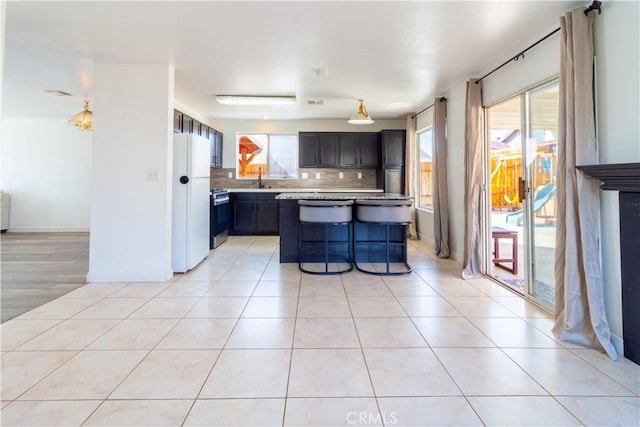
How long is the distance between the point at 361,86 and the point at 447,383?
357 cm

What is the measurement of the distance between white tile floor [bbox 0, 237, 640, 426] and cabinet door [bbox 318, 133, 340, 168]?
3846 mm

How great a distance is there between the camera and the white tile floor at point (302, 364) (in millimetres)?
1416

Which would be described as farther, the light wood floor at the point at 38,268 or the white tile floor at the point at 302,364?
the light wood floor at the point at 38,268

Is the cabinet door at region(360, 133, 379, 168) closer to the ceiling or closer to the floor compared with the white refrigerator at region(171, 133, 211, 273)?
closer to the ceiling

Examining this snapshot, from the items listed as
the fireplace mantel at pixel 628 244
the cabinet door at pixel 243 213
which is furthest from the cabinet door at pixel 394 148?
the fireplace mantel at pixel 628 244

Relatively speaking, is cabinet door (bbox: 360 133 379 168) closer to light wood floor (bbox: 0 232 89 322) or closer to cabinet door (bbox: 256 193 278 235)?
cabinet door (bbox: 256 193 278 235)

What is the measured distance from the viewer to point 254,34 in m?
2.65

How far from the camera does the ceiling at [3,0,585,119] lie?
2273mm

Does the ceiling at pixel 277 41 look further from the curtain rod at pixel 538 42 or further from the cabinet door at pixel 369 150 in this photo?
the cabinet door at pixel 369 150

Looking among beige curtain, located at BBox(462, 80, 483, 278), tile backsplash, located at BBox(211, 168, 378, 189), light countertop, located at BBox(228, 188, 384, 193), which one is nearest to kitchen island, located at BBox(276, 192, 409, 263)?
beige curtain, located at BBox(462, 80, 483, 278)

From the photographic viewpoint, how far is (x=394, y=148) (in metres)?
6.05

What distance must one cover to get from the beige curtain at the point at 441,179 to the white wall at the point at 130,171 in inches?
137

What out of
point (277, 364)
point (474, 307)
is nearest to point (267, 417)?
point (277, 364)

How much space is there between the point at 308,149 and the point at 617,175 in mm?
5116
